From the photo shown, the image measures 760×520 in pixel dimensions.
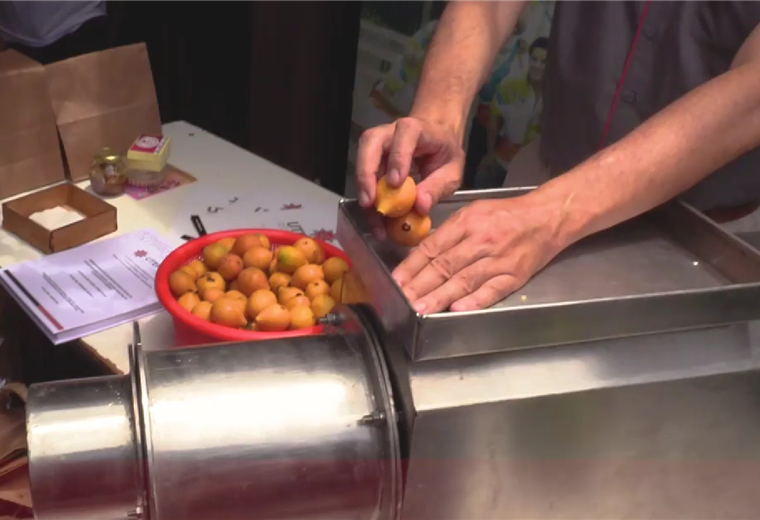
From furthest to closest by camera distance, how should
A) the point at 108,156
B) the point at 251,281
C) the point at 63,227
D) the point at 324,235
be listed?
the point at 108,156, the point at 324,235, the point at 63,227, the point at 251,281

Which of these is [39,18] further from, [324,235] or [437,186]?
[437,186]

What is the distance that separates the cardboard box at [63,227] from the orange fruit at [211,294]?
39 centimetres

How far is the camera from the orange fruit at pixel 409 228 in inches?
29.0

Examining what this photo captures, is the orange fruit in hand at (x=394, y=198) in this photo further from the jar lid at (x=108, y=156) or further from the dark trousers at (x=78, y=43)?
the dark trousers at (x=78, y=43)

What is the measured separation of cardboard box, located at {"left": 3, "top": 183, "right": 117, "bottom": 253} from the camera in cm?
132

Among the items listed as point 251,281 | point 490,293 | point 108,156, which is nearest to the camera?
point 490,293

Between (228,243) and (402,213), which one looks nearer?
(402,213)

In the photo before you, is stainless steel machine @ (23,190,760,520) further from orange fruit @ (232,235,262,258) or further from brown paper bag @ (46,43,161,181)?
brown paper bag @ (46,43,161,181)

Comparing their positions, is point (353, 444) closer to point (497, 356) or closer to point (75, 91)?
point (497, 356)

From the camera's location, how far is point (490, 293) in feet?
2.31

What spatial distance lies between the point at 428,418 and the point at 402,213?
0.22 meters

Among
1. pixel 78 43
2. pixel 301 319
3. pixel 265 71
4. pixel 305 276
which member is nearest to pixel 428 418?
pixel 301 319

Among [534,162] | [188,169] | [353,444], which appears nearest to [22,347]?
[188,169]

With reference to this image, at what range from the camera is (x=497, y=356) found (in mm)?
634
